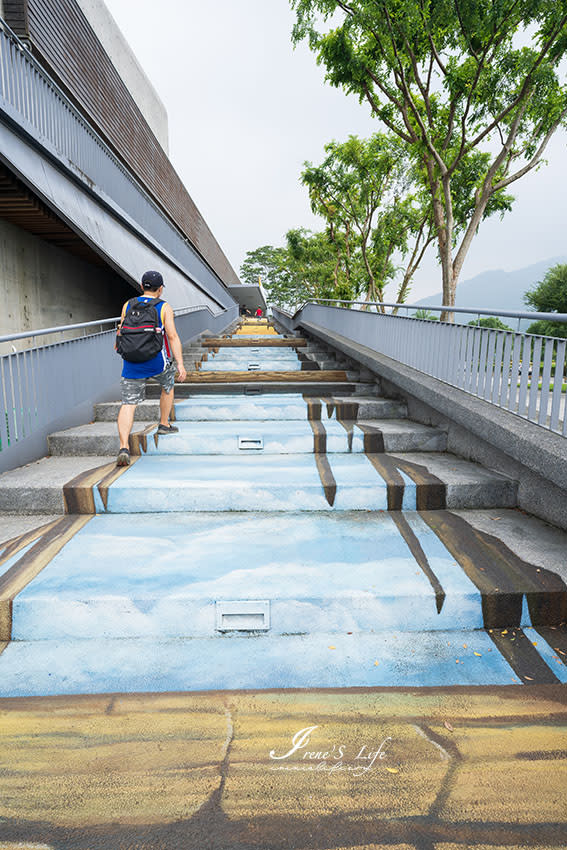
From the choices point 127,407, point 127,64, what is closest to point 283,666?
point 127,407

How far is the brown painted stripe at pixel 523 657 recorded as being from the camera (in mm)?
2396

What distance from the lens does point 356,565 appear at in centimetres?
310

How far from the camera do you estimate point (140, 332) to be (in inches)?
174

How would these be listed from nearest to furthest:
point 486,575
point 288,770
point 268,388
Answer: point 288,770 → point 486,575 → point 268,388

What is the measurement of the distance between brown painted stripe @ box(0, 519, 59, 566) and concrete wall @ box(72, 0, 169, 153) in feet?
48.8

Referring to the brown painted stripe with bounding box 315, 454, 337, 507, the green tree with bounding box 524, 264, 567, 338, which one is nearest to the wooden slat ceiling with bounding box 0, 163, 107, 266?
the brown painted stripe with bounding box 315, 454, 337, 507

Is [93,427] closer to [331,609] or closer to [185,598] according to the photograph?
[185,598]

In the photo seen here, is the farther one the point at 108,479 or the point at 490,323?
the point at 490,323

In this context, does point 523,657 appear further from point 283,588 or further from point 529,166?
point 529,166

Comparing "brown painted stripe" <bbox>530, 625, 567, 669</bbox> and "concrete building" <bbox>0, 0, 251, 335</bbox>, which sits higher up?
"concrete building" <bbox>0, 0, 251, 335</bbox>

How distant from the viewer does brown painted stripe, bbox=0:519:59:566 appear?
3230mm

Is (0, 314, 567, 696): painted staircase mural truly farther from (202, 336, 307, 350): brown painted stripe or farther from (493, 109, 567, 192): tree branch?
(493, 109, 567, 192): tree branch

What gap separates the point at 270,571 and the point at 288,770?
117 cm

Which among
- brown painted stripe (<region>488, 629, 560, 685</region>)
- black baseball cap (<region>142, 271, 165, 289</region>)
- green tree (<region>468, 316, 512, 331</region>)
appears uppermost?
black baseball cap (<region>142, 271, 165, 289</region>)
